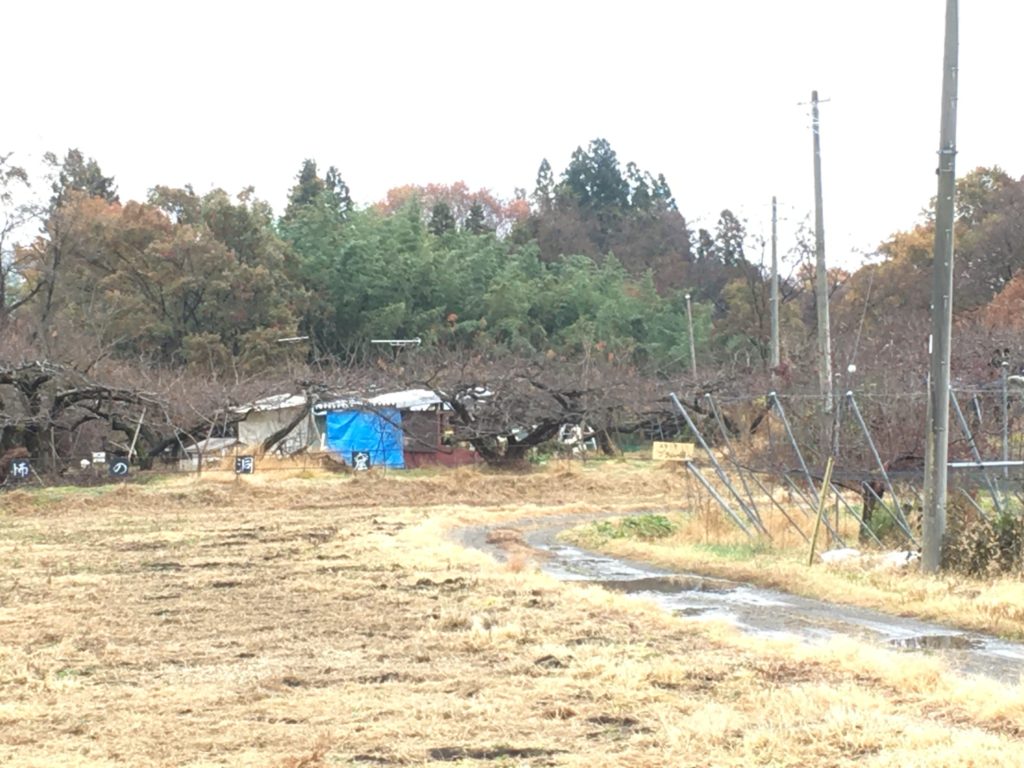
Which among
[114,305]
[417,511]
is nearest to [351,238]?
[114,305]

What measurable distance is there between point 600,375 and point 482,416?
4.36 metres

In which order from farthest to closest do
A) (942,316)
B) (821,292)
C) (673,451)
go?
(821,292), (673,451), (942,316)

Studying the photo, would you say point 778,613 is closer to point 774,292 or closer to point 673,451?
point 673,451

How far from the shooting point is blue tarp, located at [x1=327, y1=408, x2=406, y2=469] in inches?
1453

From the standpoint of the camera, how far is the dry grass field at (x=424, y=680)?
6258 mm

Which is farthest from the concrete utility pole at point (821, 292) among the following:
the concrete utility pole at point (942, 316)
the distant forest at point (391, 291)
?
the distant forest at point (391, 291)

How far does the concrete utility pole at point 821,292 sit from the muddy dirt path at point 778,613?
11.9 feet

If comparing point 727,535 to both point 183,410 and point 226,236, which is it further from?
point 226,236

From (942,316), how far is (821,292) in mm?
A: 8859

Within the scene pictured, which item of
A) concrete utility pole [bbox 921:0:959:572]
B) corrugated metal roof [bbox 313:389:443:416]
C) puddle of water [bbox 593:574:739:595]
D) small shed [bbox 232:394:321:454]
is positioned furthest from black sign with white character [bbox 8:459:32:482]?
concrete utility pole [bbox 921:0:959:572]

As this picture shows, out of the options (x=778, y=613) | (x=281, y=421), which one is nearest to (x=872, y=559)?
(x=778, y=613)

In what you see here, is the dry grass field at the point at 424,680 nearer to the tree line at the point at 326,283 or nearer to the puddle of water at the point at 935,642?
the puddle of water at the point at 935,642

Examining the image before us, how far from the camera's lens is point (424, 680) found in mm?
8125

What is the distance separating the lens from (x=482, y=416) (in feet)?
115
